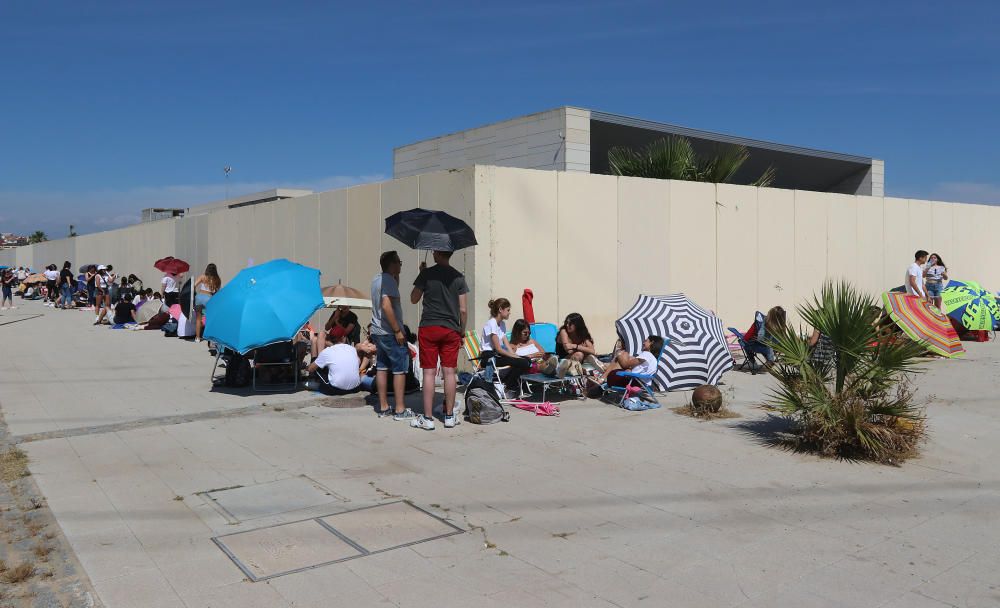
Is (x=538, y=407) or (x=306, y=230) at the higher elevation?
(x=306, y=230)

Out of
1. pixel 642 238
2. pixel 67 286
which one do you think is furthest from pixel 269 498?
pixel 67 286

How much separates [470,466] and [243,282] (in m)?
4.07

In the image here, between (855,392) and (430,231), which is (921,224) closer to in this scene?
(855,392)

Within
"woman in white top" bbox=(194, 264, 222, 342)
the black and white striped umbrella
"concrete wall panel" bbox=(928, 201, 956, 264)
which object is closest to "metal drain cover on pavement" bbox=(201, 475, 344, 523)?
the black and white striped umbrella

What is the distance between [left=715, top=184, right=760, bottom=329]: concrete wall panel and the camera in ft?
45.0

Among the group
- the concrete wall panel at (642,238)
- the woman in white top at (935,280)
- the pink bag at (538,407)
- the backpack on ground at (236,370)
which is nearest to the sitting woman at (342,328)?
the backpack on ground at (236,370)

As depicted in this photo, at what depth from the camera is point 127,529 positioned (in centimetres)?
476

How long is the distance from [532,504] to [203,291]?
33.6ft

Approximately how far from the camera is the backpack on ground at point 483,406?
7723mm

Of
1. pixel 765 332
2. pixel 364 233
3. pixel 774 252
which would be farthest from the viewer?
pixel 774 252

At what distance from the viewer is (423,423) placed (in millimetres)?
7410

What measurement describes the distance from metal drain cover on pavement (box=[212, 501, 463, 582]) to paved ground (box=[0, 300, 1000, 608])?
4 centimetres

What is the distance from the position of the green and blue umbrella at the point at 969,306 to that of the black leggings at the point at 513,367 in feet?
32.8

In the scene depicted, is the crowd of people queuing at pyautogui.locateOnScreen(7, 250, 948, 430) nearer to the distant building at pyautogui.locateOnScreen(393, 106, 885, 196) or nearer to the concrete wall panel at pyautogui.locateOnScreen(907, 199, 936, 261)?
the concrete wall panel at pyautogui.locateOnScreen(907, 199, 936, 261)
